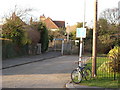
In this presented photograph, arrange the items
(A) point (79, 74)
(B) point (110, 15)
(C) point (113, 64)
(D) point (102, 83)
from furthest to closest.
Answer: (B) point (110, 15), (C) point (113, 64), (A) point (79, 74), (D) point (102, 83)

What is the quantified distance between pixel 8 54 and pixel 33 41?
9.21m

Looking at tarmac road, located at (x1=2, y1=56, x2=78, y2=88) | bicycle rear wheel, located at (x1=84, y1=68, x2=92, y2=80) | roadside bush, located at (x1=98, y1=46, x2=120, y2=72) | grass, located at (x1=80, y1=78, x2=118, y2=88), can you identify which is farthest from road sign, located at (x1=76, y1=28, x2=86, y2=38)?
tarmac road, located at (x1=2, y1=56, x2=78, y2=88)

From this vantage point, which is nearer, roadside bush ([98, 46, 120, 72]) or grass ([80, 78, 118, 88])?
grass ([80, 78, 118, 88])

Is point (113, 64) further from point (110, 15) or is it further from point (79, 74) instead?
point (110, 15)

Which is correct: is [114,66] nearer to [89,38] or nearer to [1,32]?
[1,32]

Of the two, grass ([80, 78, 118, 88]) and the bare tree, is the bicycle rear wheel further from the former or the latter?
the bare tree

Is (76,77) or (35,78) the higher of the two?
(76,77)

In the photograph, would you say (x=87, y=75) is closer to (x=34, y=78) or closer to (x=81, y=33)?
(x=81, y=33)

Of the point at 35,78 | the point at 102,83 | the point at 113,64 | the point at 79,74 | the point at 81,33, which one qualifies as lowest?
the point at 35,78

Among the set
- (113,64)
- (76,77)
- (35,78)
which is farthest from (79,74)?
(35,78)

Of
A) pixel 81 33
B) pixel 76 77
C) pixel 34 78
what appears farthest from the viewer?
pixel 34 78

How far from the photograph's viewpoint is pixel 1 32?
2539 centimetres

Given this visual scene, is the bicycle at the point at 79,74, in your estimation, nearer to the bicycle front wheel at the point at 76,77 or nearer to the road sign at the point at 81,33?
the bicycle front wheel at the point at 76,77

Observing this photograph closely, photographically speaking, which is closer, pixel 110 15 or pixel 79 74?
pixel 79 74
